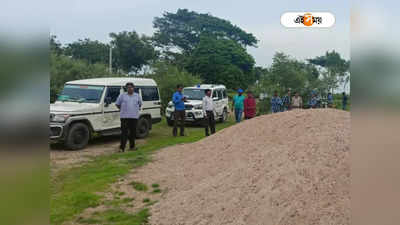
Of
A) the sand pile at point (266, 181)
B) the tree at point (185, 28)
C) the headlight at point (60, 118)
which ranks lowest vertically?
the sand pile at point (266, 181)

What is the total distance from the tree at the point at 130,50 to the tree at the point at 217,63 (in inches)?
198

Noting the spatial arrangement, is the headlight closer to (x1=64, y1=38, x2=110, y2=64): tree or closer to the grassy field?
the grassy field

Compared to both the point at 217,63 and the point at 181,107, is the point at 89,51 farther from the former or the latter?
the point at 181,107

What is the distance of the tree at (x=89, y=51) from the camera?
136 ft

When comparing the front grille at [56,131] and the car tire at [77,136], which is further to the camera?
the car tire at [77,136]

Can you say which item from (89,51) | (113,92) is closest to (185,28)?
(89,51)

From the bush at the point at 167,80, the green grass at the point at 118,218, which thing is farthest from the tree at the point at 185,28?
the green grass at the point at 118,218

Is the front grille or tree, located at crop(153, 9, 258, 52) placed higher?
tree, located at crop(153, 9, 258, 52)

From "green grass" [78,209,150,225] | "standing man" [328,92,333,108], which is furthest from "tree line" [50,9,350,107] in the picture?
"green grass" [78,209,150,225]

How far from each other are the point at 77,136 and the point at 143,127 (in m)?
2.93

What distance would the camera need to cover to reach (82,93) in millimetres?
10453

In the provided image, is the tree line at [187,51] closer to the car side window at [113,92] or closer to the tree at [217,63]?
the tree at [217,63]

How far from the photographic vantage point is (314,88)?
63.6 feet

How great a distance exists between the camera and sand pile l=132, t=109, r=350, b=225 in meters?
3.76
